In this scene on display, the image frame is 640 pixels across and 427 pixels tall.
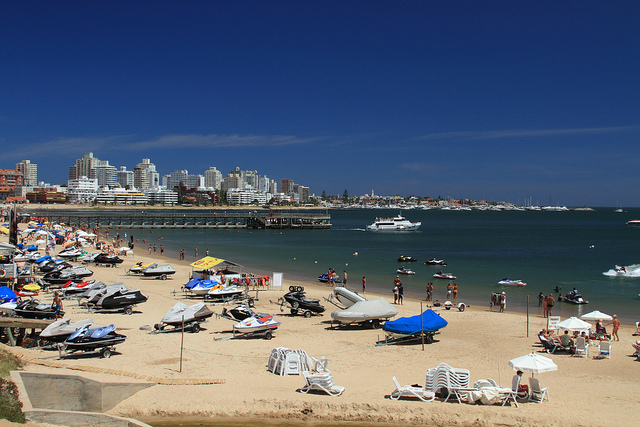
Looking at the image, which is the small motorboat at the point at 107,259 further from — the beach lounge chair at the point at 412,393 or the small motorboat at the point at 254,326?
the beach lounge chair at the point at 412,393

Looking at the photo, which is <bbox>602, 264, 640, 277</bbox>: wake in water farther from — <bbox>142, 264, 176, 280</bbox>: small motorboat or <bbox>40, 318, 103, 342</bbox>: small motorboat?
<bbox>40, 318, 103, 342</bbox>: small motorboat

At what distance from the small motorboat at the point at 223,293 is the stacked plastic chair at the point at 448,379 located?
14094 mm

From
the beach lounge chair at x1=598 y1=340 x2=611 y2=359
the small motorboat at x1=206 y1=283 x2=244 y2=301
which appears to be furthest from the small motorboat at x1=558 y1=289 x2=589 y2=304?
the small motorboat at x1=206 y1=283 x2=244 y2=301

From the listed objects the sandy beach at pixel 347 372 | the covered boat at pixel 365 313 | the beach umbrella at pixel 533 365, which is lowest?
the sandy beach at pixel 347 372

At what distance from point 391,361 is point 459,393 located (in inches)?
129

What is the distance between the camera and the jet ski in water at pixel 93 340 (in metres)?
13.8

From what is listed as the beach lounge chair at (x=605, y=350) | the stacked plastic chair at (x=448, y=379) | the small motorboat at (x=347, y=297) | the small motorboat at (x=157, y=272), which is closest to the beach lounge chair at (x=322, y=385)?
the stacked plastic chair at (x=448, y=379)

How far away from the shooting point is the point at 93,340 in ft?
45.9

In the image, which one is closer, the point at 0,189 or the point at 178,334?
the point at 178,334

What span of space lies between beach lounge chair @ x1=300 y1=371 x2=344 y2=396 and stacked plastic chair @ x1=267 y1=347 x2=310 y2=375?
1.28m

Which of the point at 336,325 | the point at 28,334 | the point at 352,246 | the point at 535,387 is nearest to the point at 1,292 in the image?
the point at 28,334

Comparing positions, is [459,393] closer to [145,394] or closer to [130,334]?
[145,394]

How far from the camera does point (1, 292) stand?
19.3m

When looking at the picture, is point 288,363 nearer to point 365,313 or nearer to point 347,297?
point 365,313
